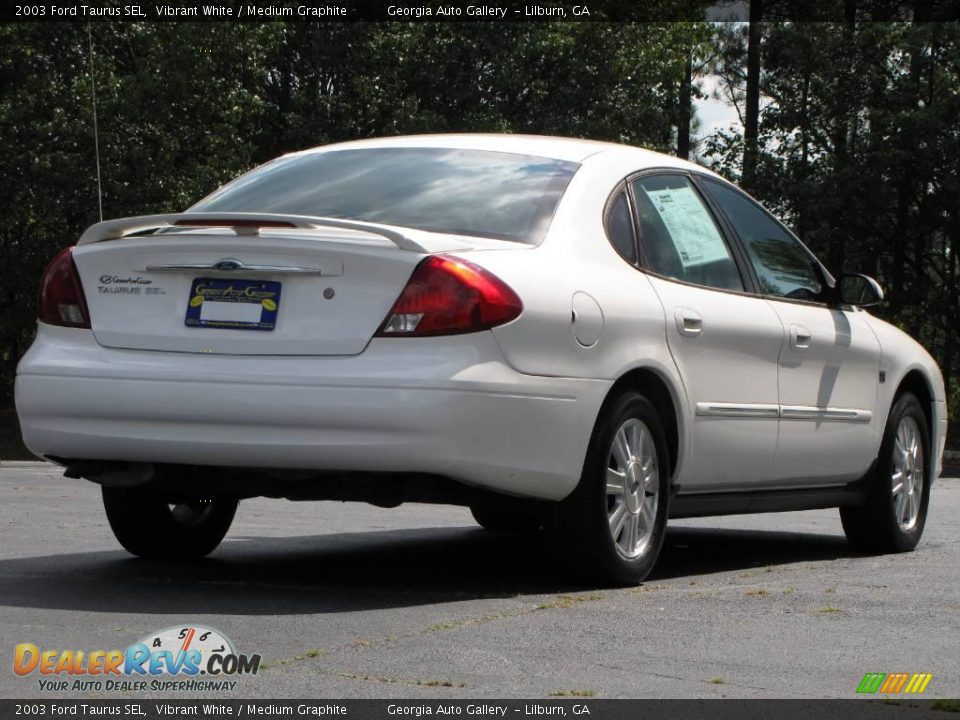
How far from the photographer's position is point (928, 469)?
9.13 m

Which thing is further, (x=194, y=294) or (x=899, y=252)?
(x=899, y=252)

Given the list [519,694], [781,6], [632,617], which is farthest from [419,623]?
[781,6]

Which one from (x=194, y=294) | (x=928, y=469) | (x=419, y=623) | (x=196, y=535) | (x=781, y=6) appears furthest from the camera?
(x=781, y=6)

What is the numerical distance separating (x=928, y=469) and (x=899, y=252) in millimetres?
23801

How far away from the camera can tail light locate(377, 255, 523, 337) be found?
5.80 metres

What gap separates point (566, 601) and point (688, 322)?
136cm

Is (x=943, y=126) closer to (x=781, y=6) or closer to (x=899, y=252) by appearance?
(x=899, y=252)

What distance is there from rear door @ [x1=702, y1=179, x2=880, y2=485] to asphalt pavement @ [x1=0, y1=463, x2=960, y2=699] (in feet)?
1.58

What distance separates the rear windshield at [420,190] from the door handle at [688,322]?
27.0 inches

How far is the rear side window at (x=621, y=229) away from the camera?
22.0 feet

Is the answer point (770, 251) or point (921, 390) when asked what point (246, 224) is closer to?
point (770, 251)

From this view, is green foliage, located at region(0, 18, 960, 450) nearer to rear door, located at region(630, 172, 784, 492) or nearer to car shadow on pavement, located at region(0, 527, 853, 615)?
car shadow on pavement, located at region(0, 527, 853, 615)
